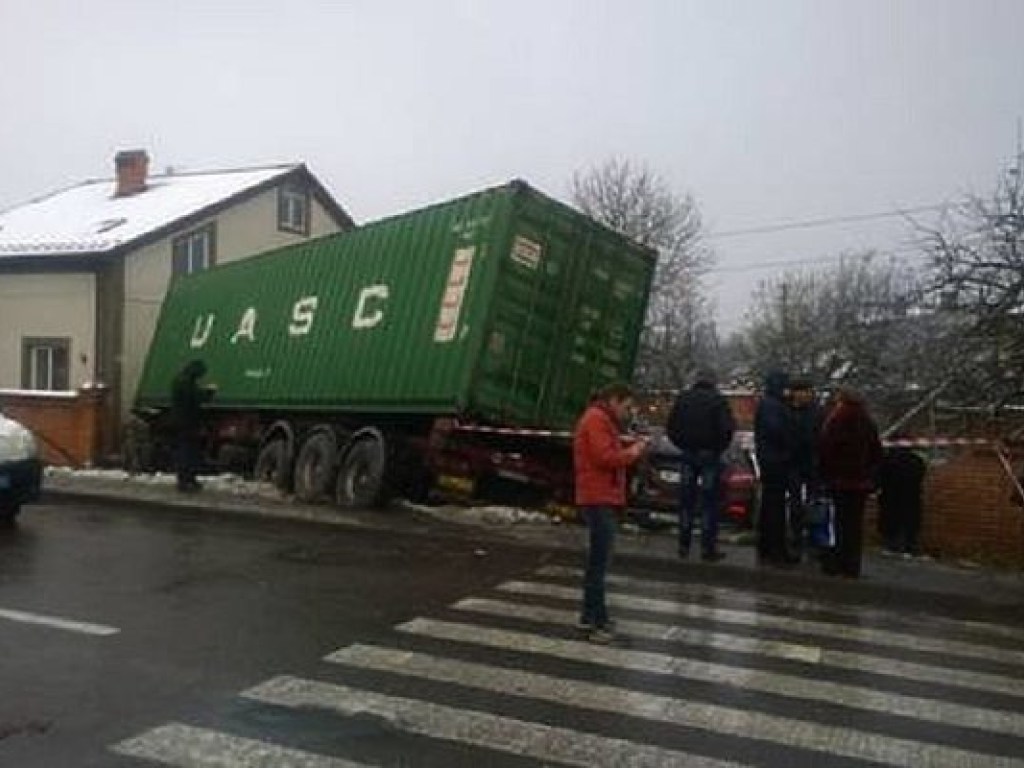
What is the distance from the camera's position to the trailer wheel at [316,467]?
17.2 m

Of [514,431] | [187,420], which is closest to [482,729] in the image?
[514,431]

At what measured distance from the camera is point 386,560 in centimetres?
1201

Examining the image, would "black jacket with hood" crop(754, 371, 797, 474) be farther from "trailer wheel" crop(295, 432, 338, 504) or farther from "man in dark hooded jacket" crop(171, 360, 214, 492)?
"man in dark hooded jacket" crop(171, 360, 214, 492)

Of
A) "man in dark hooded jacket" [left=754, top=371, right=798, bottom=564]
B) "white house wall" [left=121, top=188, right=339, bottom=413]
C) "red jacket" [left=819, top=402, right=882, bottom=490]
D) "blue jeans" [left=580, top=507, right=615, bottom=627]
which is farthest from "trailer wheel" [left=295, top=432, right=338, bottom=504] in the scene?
"blue jeans" [left=580, top=507, right=615, bottom=627]

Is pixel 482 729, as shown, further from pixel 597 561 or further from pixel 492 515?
pixel 492 515

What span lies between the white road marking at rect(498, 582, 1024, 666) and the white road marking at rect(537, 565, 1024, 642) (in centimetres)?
46

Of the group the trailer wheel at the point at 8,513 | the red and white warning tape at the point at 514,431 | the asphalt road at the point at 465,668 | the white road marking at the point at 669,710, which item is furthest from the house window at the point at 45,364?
the white road marking at the point at 669,710

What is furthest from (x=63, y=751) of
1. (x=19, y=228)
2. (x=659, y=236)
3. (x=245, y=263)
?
(x=659, y=236)

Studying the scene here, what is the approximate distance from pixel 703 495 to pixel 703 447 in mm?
433

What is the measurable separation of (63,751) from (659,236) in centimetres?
5221

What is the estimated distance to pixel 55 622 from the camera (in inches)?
346

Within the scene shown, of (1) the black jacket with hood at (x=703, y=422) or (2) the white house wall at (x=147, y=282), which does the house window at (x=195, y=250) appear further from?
(1) the black jacket with hood at (x=703, y=422)

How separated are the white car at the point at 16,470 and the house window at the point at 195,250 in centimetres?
1250

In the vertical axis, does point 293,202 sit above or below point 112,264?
above
